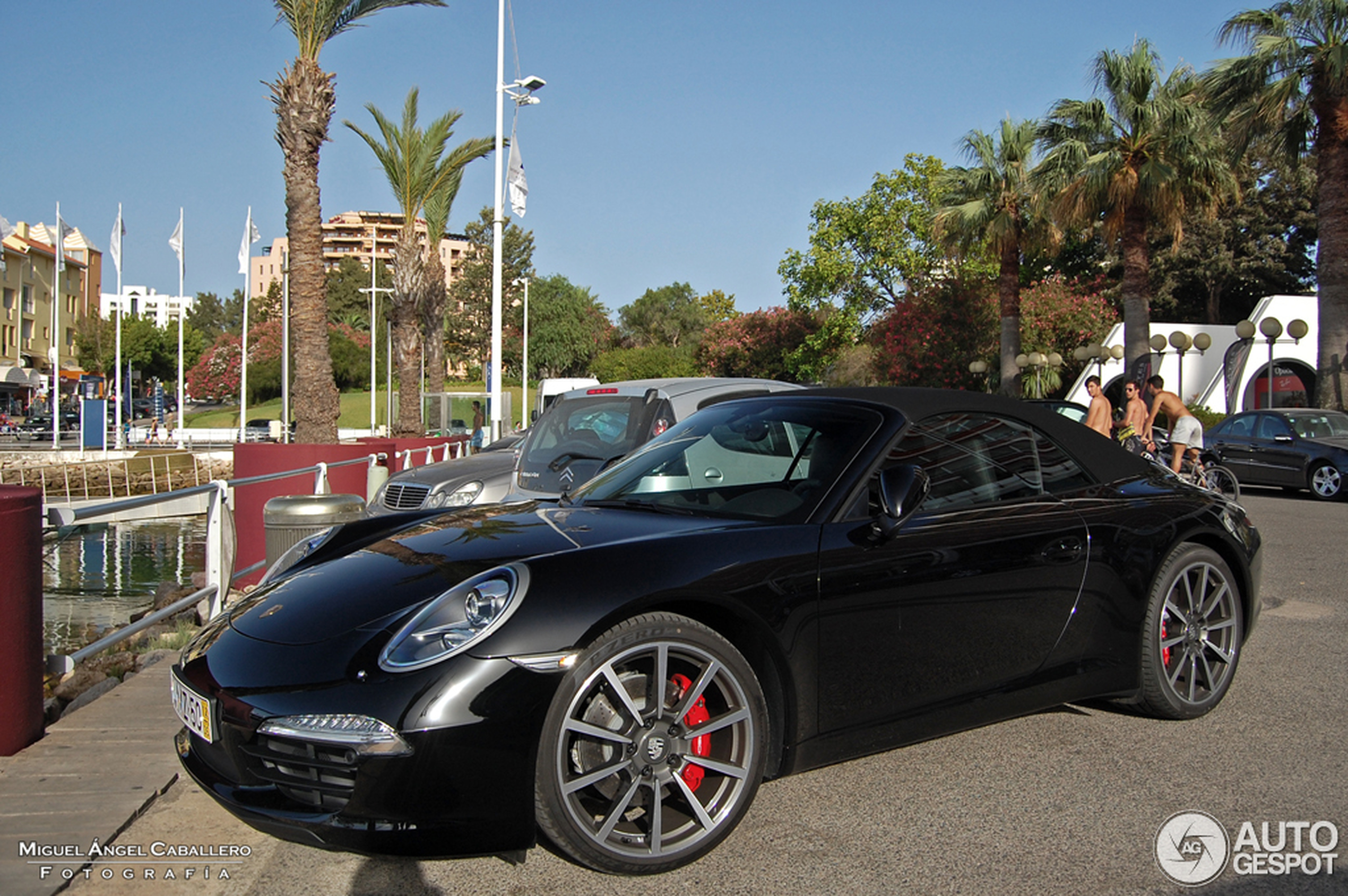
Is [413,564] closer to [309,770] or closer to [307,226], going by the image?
[309,770]

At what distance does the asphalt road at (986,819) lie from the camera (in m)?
2.95

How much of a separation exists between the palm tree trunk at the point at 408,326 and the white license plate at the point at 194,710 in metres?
25.8

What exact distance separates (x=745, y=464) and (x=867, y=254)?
43794 mm

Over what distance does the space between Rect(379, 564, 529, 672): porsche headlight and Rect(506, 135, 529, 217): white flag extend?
19549mm

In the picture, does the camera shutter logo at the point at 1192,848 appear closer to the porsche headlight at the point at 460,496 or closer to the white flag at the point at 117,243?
the porsche headlight at the point at 460,496

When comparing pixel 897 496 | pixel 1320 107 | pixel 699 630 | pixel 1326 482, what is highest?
pixel 1320 107

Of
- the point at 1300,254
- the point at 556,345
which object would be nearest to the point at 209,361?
the point at 556,345

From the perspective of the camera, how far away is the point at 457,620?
2.84m

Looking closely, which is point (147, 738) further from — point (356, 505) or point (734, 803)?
point (356, 505)

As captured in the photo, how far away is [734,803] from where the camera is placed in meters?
3.08

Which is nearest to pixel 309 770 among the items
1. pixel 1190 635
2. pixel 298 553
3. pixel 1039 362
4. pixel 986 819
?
pixel 298 553

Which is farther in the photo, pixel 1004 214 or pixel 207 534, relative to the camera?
pixel 1004 214

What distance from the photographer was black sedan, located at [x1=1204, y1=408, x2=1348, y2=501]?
17078mm

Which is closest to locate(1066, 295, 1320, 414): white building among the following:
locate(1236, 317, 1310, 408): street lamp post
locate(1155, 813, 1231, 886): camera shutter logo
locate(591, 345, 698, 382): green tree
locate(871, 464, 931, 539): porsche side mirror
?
locate(1236, 317, 1310, 408): street lamp post
